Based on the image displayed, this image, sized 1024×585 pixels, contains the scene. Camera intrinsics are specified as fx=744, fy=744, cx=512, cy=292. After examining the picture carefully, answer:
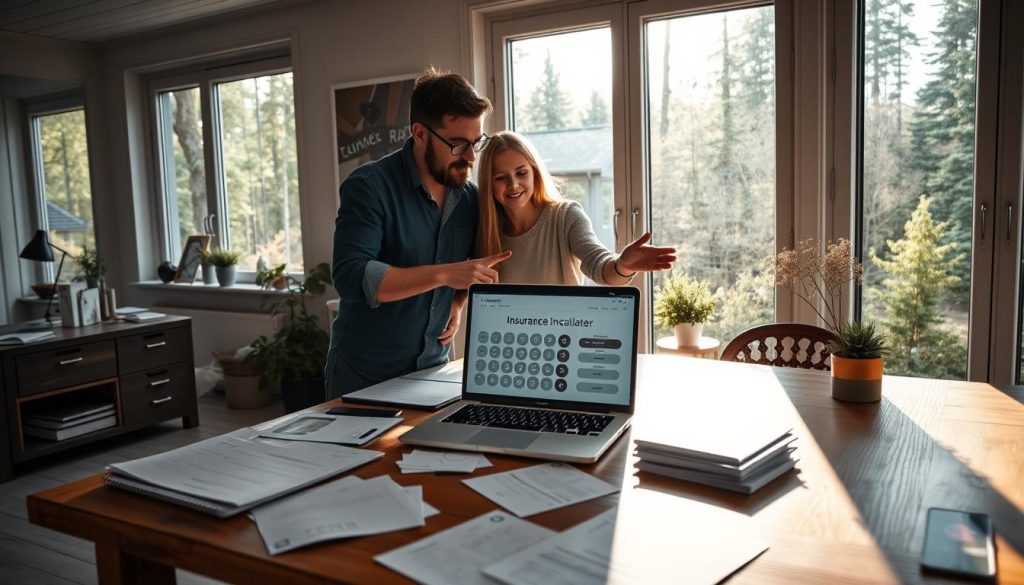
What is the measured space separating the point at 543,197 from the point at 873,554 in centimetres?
149

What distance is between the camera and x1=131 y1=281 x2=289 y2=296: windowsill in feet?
15.6

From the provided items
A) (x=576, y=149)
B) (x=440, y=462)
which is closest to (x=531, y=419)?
(x=440, y=462)

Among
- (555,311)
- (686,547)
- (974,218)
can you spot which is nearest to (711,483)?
(686,547)

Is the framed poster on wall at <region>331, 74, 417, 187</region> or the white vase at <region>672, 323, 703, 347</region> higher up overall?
the framed poster on wall at <region>331, 74, 417, 187</region>

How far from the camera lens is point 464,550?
0.90 metres

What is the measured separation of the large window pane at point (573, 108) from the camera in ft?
12.1

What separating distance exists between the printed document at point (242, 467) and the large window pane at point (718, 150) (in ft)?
8.40

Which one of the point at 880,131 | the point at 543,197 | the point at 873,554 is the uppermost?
the point at 880,131

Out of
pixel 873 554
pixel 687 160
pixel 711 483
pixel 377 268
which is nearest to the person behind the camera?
pixel 873 554

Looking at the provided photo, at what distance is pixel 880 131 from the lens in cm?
311

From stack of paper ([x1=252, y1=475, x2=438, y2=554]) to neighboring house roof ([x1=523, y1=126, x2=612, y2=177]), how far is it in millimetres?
2836

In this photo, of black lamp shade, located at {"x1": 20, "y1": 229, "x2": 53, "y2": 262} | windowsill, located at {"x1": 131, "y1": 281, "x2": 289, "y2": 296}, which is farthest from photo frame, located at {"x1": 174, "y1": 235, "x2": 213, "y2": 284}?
black lamp shade, located at {"x1": 20, "y1": 229, "x2": 53, "y2": 262}

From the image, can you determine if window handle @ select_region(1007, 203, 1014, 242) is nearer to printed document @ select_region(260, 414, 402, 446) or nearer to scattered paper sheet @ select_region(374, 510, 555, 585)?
printed document @ select_region(260, 414, 402, 446)

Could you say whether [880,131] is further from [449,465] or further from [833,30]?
[449,465]
